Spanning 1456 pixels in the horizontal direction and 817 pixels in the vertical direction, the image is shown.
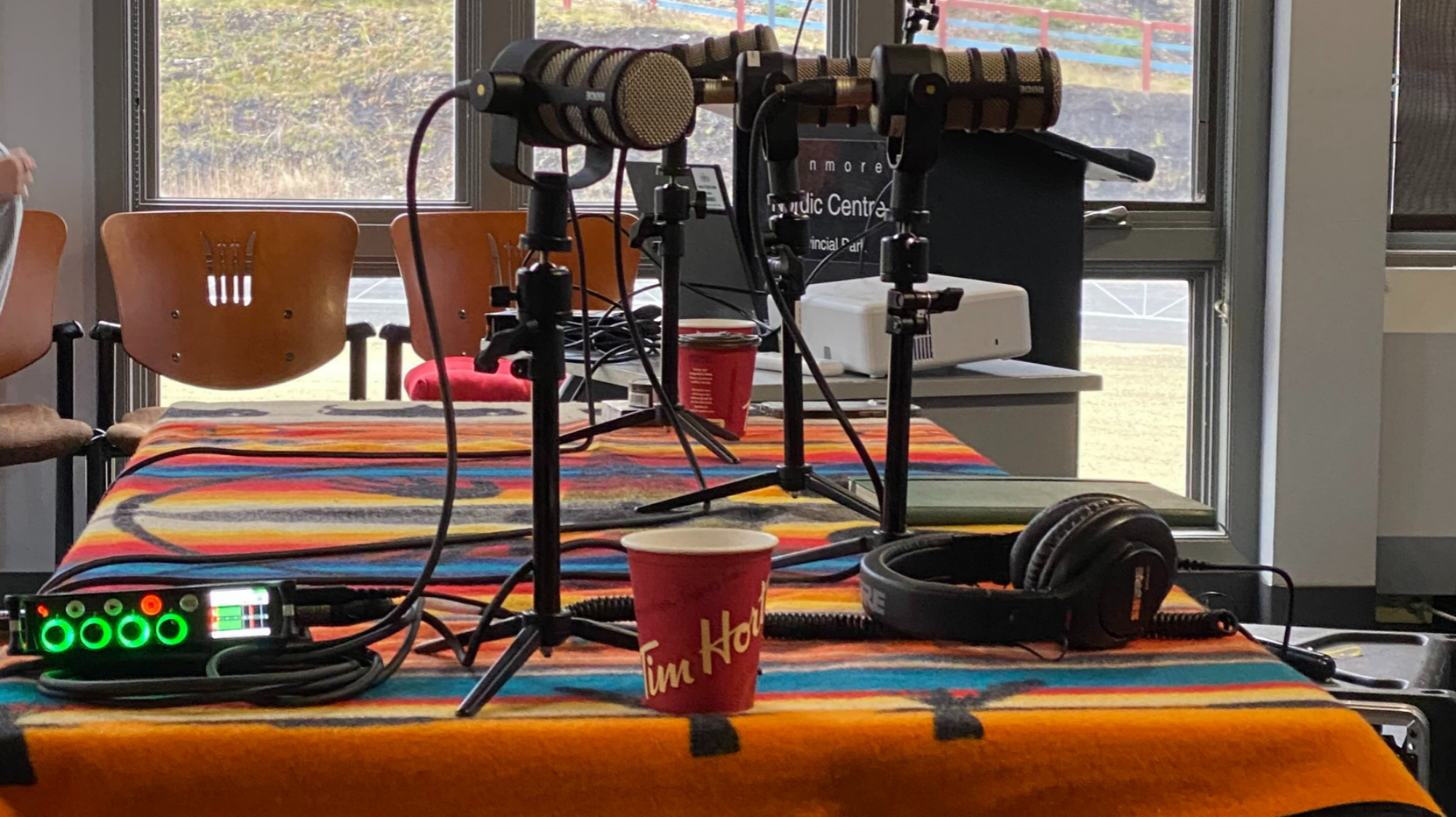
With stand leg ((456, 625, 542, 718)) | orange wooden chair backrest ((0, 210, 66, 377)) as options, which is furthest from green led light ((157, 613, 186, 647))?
orange wooden chair backrest ((0, 210, 66, 377))

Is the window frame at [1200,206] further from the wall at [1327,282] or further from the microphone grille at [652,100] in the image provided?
the microphone grille at [652,100]

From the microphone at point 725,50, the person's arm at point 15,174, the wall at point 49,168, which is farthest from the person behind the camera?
the wall at point 49,168

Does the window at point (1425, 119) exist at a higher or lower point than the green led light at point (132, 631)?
higher

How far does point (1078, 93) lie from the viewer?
3.68 m

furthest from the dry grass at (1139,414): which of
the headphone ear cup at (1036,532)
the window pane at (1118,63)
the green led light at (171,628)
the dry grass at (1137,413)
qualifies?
the green led light at (171,628)

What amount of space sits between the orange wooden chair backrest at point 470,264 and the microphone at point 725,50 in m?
1.83

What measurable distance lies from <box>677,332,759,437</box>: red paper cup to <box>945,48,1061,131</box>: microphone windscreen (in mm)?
592

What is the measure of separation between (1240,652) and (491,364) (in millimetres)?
475

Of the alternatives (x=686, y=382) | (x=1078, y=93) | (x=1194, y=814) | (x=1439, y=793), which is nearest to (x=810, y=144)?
(x=686, y=382)

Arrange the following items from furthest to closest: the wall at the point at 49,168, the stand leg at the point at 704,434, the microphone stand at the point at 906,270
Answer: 1. the wall at the point at 49,168
2. the stand leg at the point at 704,434
3. the microphone stand at the point at 906,270

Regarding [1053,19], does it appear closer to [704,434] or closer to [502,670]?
[704,434]

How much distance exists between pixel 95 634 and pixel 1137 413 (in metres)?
3.32

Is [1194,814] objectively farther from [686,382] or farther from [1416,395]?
[1416,395]

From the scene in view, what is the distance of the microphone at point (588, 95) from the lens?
0.78m
